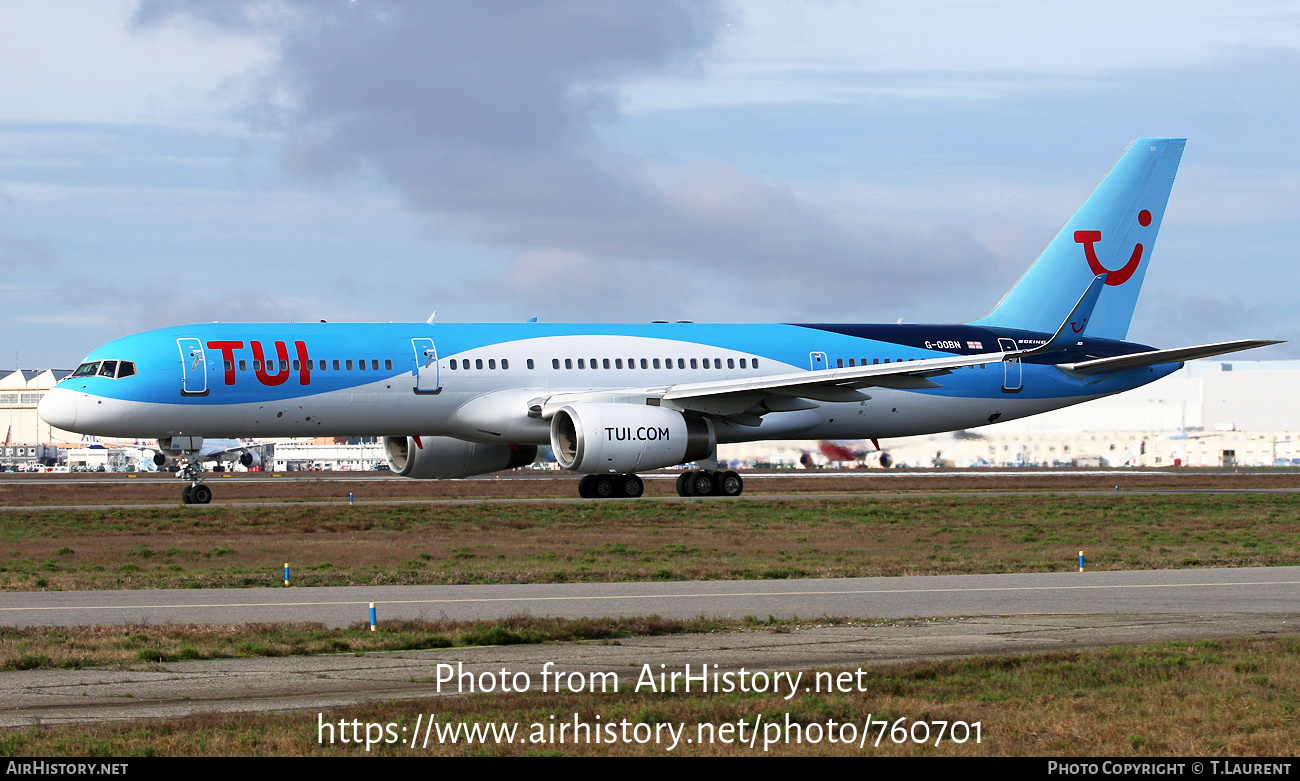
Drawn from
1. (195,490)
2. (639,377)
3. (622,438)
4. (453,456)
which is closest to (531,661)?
(622,438)

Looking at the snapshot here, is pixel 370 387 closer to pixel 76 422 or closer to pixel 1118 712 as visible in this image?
pixel 76 422

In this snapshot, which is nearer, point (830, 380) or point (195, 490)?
point (195, 490)

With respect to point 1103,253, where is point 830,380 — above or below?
below

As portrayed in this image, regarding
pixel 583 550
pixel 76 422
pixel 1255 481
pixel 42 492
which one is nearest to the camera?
pixel 583 550

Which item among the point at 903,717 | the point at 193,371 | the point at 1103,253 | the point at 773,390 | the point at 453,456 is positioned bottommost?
the point at 903,717

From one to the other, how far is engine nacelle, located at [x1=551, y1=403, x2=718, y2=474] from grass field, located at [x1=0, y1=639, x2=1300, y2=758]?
84.5ft

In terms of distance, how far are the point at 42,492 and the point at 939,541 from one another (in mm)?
35889

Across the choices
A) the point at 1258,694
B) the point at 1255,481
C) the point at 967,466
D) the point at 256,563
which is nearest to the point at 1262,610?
the point at 1258,694

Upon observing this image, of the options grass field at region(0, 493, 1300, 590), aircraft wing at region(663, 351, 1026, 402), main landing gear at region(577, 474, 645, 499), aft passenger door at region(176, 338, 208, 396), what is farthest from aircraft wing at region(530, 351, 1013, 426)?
aft passenger door at region(176, 338, 208, 396)

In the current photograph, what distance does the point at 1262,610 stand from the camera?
52.1ft

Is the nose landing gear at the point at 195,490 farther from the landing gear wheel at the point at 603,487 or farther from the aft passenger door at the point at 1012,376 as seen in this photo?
the aft passenger door at the point at 1012,376

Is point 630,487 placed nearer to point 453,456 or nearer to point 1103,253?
point 453,456

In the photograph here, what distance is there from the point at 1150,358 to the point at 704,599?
30.3m

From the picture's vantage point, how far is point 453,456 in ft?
140
